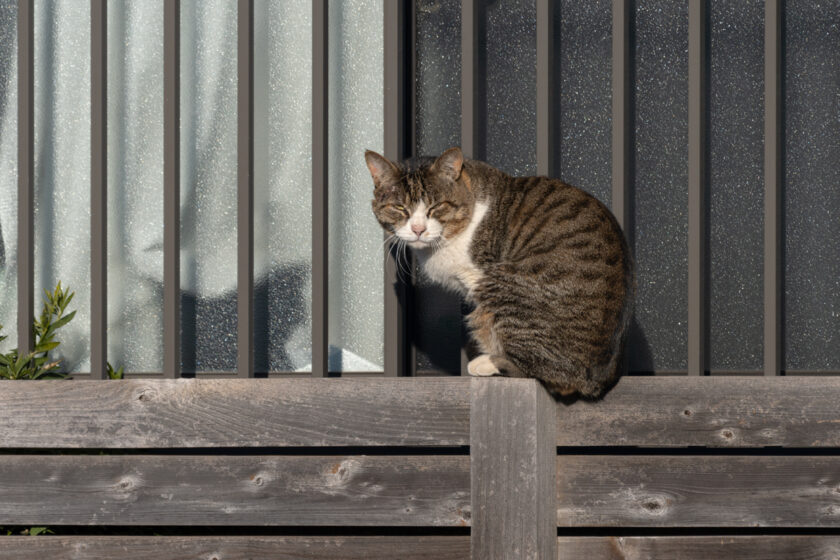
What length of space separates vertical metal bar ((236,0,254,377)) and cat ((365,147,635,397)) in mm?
531

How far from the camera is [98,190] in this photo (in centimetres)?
332

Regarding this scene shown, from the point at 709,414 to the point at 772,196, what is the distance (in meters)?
0.91

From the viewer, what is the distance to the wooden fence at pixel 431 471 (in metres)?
2.71

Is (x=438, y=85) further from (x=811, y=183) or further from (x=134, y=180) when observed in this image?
(x=811, y=183)

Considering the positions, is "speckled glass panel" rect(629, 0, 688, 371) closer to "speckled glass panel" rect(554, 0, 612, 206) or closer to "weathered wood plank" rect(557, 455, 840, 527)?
"speckled glass panel" rect(554, 0, 612, 206)

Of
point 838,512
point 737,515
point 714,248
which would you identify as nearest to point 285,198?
point 714,248

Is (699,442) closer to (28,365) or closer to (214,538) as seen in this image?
(214,538)

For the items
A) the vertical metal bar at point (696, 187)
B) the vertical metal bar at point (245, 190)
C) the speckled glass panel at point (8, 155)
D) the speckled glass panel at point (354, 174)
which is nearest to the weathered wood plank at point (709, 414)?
the vertical metal bar at point (696, 187)

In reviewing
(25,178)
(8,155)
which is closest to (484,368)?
(25,178)

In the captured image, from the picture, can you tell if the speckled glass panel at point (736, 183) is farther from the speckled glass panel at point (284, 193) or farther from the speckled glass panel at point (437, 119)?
the speckled glass panel at point (284, 193)

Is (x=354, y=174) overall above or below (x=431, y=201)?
above

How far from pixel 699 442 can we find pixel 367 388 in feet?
3.47

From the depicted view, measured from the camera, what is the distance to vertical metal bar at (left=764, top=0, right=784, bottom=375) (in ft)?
10.4

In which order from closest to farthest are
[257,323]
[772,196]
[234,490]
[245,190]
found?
[234,490] < [772,196] < [245,190] < [257,323]
